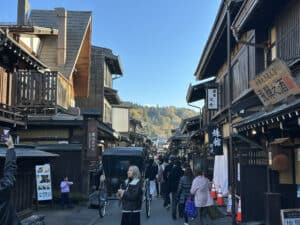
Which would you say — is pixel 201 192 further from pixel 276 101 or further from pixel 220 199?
pixel 220 199

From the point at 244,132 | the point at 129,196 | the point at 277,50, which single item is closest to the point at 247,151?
the point at 244,132

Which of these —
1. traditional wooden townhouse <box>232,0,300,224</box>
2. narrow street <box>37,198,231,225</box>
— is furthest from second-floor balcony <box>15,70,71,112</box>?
traditional wooden townhouse <box>232,0,300,224</box>

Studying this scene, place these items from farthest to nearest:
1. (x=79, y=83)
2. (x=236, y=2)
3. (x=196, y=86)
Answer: (x=79, y=83), (x=196, y=86), (x=236, y=2)

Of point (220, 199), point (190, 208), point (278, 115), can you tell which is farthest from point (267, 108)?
point (220, 199)

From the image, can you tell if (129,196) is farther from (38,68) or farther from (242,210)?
(38,68)

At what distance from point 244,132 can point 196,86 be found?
1469cm

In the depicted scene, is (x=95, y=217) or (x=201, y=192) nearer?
(x=201, y=192)

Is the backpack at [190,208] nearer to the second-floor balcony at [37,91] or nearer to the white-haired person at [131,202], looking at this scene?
the white-haired person at [131,202]

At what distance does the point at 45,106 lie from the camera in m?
21.6

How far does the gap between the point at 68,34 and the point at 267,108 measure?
79.8 feet

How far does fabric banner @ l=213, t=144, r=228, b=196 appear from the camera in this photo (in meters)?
21.2

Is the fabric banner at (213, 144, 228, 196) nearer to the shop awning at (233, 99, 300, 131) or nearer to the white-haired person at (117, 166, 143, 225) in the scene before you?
the shop awning at (233, 99, 300, 131)

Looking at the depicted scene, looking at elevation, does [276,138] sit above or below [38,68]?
below

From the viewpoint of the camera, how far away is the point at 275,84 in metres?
10.2
